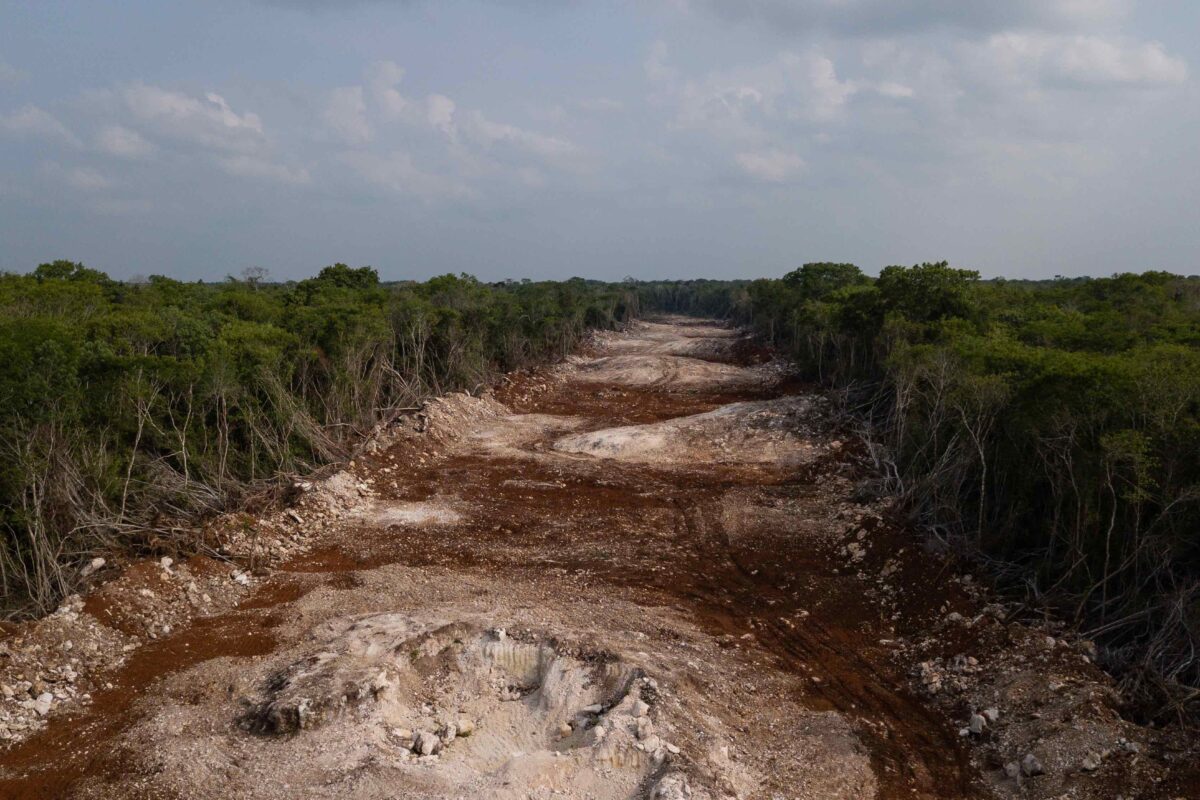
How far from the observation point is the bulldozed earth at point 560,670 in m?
6.29

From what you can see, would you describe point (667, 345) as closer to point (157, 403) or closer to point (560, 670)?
point (157, 403)

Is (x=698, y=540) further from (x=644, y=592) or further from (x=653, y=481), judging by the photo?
(x=653, y=481)

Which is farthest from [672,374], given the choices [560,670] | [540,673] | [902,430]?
[560,670]

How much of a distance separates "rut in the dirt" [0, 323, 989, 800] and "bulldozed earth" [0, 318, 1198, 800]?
33 mm

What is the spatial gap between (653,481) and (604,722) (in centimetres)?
978

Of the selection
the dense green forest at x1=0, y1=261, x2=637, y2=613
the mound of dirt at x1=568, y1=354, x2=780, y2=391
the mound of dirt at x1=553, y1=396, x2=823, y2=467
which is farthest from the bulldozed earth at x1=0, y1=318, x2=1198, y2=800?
the mound of dirt at x1=568, y1=354, x2=780, y2=391

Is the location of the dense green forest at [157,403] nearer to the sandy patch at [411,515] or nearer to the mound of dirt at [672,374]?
the sandy patch at [411,515]

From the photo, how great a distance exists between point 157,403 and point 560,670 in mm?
9053

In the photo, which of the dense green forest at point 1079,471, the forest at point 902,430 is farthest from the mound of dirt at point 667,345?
the dense green forest at point 1079,471

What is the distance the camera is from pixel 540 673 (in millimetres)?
7867

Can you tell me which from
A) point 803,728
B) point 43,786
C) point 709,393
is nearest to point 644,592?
point 803,728

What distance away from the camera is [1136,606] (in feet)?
26.2

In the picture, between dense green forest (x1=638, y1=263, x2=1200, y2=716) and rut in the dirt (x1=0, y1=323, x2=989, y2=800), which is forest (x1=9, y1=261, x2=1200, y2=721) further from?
rut in the dirt (x1=0, y1=323, x2=989, y2=800)

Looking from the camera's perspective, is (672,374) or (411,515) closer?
(411,515)
